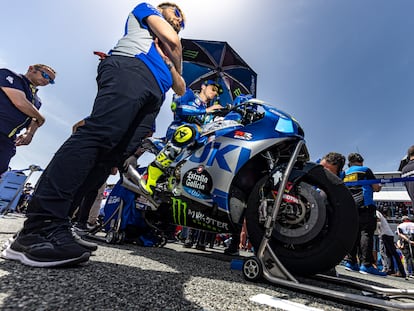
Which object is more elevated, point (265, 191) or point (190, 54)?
point (190, 54)

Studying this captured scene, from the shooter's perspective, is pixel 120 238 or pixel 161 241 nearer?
pixel 120 238

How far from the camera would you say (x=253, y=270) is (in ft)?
4.83

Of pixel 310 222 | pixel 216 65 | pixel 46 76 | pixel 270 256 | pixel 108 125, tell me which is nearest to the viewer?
pixel 108 125

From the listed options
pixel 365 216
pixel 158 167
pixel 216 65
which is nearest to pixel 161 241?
pixel 158 167

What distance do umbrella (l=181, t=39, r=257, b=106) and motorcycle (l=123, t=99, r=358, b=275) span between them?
13.4 feet

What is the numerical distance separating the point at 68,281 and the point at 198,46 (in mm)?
6524

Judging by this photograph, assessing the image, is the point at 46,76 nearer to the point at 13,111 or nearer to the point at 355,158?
the point at 13,111

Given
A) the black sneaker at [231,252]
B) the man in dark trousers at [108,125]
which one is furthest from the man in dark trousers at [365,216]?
the man in dark trousers at [108,125]

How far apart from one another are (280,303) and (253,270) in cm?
40

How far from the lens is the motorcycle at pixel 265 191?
63.9 inches

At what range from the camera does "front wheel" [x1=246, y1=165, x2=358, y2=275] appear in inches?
62.9

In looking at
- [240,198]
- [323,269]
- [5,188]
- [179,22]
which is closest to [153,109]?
[179,22]

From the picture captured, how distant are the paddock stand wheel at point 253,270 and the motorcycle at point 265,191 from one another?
4.6 inches

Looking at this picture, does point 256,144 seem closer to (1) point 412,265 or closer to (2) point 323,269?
(2) point 323,269
